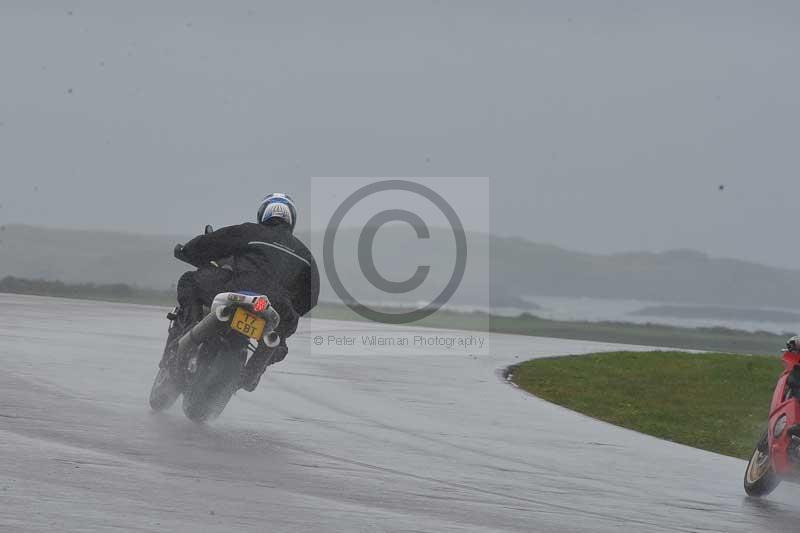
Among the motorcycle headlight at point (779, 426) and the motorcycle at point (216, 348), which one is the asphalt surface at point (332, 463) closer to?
the motorcycle at point (216, 348)

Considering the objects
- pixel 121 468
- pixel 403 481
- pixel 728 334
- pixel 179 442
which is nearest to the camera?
pixel 121 468

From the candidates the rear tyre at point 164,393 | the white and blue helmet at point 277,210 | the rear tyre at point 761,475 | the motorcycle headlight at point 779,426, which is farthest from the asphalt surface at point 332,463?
the white and blue helmet at point 277,210

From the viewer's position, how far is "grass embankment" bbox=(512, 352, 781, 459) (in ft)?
60.3

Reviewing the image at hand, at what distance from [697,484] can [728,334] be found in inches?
2448

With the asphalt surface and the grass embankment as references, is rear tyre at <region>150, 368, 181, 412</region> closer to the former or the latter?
the asphalt surface

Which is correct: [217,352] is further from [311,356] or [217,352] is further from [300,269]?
[311,356]

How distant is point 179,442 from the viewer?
11.2m

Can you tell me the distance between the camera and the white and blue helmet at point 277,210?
44.3ft

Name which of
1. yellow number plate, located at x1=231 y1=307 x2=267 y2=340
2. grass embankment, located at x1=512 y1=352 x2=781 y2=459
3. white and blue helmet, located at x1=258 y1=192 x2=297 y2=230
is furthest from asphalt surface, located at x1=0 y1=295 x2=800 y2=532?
white and blue helmet, located at x1=258 y1=192 x2=297 y2=230

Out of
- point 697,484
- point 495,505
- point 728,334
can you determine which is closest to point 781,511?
point 697,484

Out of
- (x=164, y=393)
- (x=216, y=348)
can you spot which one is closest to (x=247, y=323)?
(x=216, y=348)

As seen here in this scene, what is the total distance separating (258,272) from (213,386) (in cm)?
105

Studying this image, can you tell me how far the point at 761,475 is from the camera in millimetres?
12008

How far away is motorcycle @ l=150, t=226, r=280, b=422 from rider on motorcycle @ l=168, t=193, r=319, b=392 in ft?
0.49
